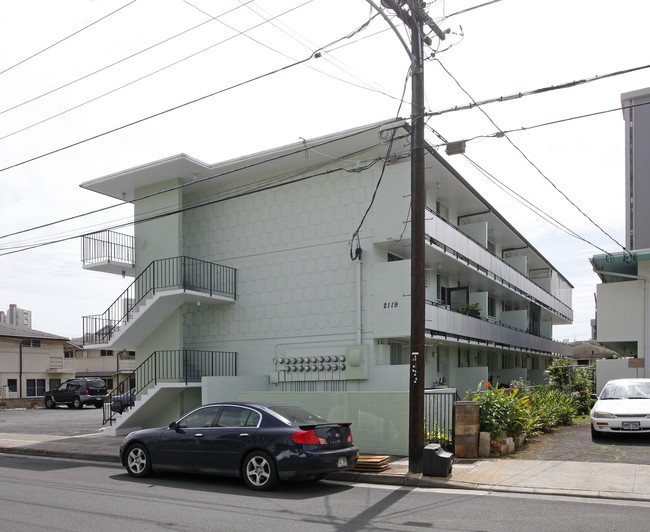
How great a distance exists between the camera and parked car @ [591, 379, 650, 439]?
570 inches

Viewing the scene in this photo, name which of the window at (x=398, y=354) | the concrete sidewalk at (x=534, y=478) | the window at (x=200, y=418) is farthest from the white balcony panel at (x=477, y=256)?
the window at (x=200, y=418)

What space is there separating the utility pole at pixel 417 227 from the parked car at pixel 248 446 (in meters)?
1.22

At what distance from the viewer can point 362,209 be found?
18.8 metres

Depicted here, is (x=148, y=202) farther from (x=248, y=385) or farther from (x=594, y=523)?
(x=594, y=523)

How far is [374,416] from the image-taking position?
47.4ft

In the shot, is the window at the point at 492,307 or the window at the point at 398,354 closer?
the window at the point at 398,354

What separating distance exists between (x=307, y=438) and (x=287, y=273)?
9884mm

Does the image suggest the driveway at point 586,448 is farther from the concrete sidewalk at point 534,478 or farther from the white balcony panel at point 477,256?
the white balcony panel at point 477,256

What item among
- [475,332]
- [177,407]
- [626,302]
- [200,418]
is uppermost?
[626,302]

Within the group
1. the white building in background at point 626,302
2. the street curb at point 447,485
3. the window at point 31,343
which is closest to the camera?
the street curb at point 447,485

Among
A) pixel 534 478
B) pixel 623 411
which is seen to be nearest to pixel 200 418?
pixel 534 478

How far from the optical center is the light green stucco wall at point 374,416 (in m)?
14.1

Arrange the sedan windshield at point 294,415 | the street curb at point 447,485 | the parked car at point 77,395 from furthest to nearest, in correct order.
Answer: the parked car at point 77,395 → the sedan windshield at point 294,415 → the street curb at point 447,485

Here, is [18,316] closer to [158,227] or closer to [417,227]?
[158,227]
